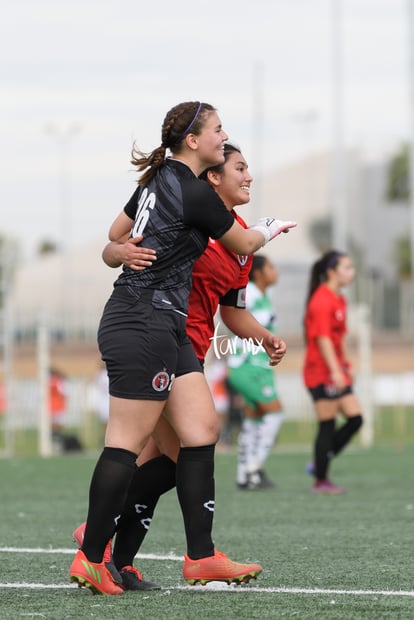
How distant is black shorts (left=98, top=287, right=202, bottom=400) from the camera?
525 cm

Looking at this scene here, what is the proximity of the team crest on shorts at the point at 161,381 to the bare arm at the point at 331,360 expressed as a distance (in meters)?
5.73

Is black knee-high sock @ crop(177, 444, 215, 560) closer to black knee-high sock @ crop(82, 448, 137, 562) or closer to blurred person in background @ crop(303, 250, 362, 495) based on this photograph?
black knee-high sock @ crop(82, 448, 137, 562)

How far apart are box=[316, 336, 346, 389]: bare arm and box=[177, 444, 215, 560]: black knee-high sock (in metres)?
5.52

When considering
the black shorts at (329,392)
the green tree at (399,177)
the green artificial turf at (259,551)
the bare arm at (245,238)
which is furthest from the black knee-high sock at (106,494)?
the green tree at (399,177)

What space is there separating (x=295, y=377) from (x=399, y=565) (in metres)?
18.1

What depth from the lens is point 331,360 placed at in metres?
10.9

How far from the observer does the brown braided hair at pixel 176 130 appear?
17.9 ft

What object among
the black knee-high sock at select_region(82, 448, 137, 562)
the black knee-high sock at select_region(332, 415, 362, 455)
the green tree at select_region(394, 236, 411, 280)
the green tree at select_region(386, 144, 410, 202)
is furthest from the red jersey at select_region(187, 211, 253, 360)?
the green tree at select_region(394, 236, 411, 280)

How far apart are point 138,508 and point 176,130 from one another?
1.59 metres

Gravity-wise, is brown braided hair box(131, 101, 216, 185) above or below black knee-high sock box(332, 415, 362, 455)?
above

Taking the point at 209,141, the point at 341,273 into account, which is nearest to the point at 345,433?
the point at 341,273

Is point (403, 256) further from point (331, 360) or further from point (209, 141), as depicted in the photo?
point (209, 141)

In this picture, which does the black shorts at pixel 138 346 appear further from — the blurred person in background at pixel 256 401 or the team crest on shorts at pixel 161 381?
the blurred person in background at pixel 256 401

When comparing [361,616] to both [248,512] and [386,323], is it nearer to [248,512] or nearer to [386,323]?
[248,512]
